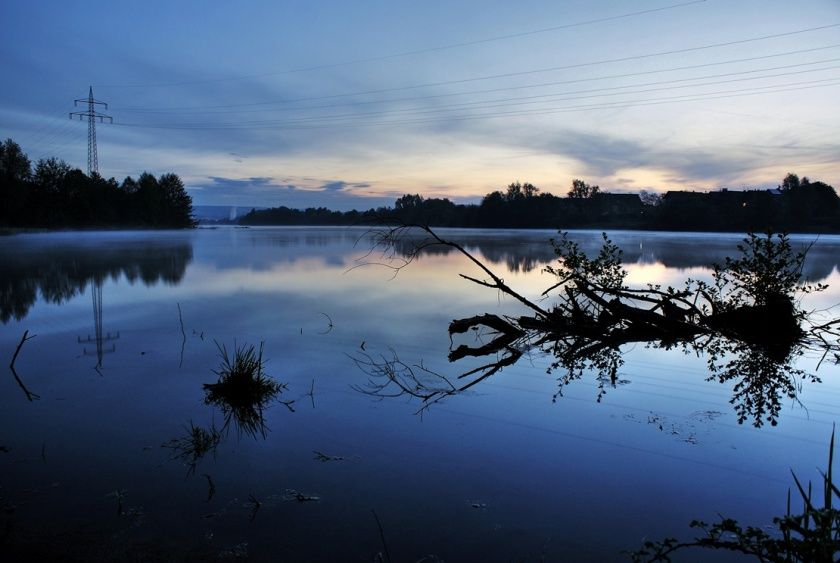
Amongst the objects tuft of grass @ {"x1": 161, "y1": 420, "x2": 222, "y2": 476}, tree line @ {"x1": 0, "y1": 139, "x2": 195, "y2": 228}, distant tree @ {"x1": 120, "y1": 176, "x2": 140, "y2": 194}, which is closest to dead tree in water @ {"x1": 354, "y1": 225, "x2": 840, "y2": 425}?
tuft of grass @ {"x1": 161, "y1": 420, "x2": 222, "y2": 476}

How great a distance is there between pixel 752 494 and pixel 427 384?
3.91 metres

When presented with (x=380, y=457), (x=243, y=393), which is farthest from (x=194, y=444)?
(x=380, y=457)

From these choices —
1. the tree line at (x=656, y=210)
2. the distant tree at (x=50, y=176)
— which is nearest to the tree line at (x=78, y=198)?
the distant tree at (x=50, y=176)

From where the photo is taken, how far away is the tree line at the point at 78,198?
78956mm

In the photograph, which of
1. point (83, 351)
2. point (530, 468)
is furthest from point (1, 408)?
point (530, 468)

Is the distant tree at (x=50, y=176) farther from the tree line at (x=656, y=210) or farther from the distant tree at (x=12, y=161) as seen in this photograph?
the tree line at (x=656, y=210)

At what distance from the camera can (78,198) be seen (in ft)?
310

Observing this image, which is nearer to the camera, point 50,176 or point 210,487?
point 210,487

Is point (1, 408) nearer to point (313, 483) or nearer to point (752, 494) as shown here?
point (313, 483)

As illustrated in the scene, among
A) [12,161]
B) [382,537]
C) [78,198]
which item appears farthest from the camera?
[78,198]

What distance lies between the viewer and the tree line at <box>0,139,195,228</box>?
259 ft

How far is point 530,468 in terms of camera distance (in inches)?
175

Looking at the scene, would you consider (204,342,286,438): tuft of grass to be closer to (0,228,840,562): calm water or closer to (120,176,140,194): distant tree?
(0,228,840,562): calm water

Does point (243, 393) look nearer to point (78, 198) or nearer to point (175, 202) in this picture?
point (78, 198)
